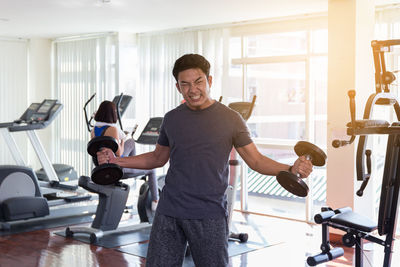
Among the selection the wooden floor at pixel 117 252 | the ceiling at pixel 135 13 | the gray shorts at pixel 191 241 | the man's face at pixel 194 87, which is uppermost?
the ceiling at pixel 135 13

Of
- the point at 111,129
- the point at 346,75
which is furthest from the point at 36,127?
the point at 346,75

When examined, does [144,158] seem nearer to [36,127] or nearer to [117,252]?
[117,252]

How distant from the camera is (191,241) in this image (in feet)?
7.57

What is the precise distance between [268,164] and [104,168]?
2.30 ft

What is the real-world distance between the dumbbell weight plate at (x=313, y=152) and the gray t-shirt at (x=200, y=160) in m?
0.23

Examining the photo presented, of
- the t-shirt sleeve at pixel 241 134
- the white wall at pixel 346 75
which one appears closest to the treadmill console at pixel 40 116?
the white wall at pixel 346 75

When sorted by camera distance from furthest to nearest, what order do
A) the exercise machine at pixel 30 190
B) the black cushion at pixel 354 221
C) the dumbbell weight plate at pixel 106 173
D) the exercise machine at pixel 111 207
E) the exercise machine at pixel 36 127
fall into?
the exercise machine at pixel 36 127, the exercise machine at pixel 30 190, the exercise machine at pixel 111 207, the black cushion at pixel 354 221, the dumbbell weight plate at pixel 106 173

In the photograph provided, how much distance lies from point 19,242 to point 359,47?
3835 millimetres

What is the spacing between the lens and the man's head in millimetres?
2328

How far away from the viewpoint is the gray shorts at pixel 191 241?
89.9 inches

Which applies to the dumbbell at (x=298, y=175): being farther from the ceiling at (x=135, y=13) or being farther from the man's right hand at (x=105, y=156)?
the ceiling at (x=135, y=13)

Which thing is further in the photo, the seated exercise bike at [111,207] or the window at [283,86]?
the window at [283,86]

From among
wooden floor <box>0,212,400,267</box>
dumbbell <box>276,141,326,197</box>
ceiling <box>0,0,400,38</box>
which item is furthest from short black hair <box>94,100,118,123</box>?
dumbbell <box>276,141,326,197</box>

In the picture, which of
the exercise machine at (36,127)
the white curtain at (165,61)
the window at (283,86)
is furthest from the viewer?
the white curtain at (165,61)
